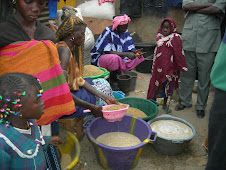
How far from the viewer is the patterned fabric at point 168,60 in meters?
3.01

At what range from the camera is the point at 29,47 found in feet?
4.91

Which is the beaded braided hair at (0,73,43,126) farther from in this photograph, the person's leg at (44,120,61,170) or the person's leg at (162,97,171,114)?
the person's leg at (162,97,171,114)

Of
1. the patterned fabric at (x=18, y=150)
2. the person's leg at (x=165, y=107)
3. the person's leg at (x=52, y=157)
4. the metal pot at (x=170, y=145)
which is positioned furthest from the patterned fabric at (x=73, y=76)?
the person's leg at (x=165, y=107)

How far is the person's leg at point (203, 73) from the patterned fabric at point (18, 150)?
2758mm

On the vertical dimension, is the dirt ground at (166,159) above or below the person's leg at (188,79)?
below

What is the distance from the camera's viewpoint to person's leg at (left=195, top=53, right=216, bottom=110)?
3121 millimetres

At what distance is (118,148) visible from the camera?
190cm

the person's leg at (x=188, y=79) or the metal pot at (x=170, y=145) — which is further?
the person's leg at (x=188, y=79)

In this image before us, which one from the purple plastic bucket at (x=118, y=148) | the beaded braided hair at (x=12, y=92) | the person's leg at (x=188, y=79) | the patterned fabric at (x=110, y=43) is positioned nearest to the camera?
the beaded braided hair at (x=12, y=92)

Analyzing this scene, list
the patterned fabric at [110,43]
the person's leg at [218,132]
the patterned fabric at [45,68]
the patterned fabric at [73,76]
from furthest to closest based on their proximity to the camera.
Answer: the patterned fabric at [110,43], the patterned fabric at [73,76], the patterned fabric at [45,68], the person's leg at [218,132]

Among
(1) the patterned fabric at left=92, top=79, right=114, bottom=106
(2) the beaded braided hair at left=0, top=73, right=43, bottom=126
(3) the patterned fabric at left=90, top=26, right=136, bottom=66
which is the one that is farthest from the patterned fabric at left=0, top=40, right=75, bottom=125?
(3) the patterned fabric at left=90, top=26, right=136, bottom=66

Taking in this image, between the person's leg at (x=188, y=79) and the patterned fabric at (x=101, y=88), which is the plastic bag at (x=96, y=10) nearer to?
the person's leg at (x=188, y=79)

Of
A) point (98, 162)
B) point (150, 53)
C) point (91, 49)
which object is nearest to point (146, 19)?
point (150, 53)

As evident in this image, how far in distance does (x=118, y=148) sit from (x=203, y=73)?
2047 mm
